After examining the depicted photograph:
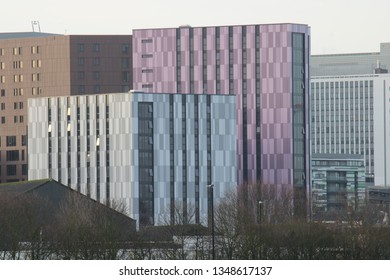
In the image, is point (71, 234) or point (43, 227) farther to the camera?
point (43, 227)

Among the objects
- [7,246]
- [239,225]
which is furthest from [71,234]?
[239,225]

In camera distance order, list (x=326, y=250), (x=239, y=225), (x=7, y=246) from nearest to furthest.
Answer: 1. (x=326, y=250)
2. (x=7, y=246)
3. (x=239, y=225)

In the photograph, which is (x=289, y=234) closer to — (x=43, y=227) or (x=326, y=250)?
(x=326, y=250)

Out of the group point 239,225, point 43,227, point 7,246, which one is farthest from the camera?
point 239,225

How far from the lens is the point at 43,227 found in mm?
125688

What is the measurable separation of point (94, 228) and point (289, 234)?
53.8ft
